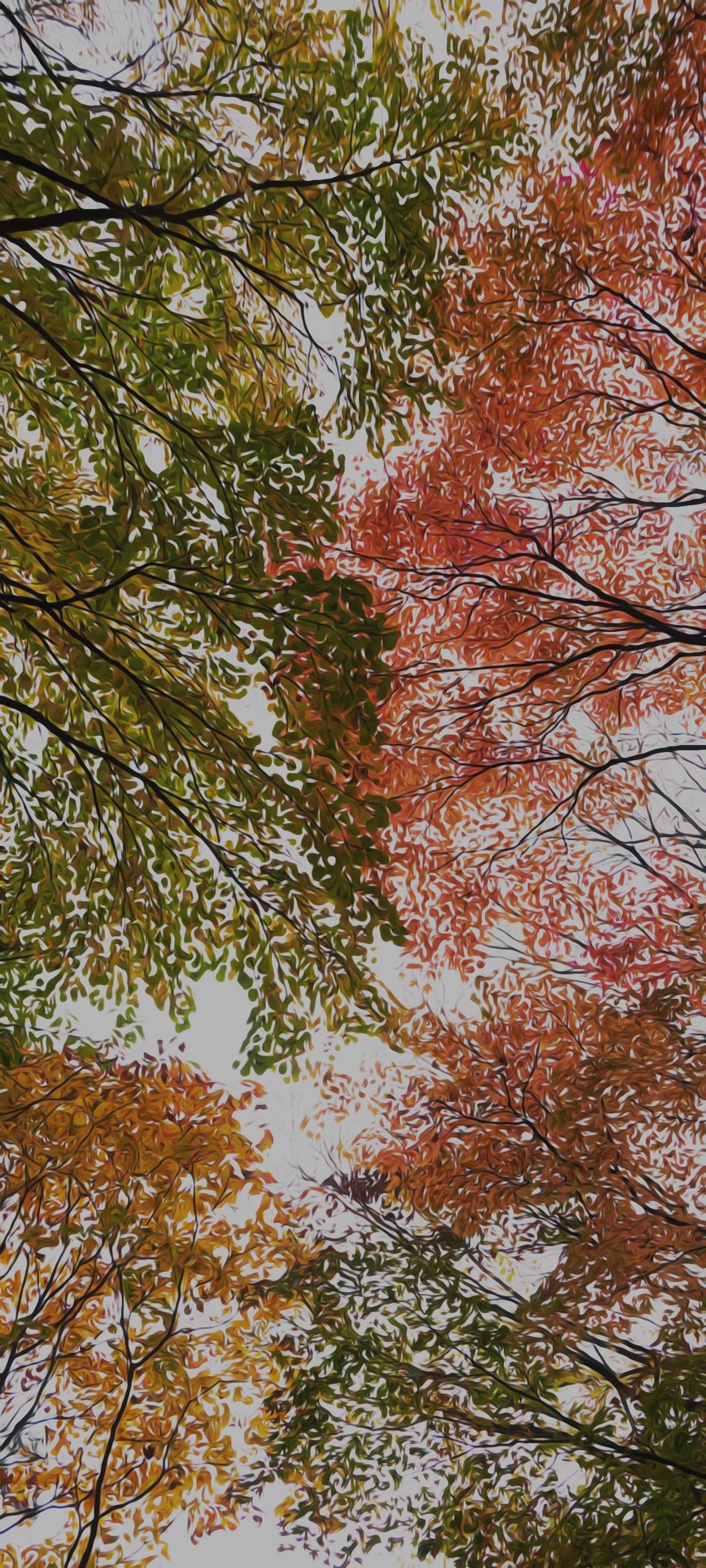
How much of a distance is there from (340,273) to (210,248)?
70 centimetres

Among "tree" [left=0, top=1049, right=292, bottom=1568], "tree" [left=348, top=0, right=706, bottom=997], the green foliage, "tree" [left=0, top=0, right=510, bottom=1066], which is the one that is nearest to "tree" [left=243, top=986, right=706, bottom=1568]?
the green foliage

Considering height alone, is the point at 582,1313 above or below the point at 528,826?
below

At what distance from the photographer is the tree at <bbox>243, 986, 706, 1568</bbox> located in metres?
4.96

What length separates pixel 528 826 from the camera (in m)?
6.39

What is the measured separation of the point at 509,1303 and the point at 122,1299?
7.09ft

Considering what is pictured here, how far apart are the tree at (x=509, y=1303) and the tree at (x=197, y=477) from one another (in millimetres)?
1688

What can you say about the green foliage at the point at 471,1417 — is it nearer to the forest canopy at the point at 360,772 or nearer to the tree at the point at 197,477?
the forest canopy at the point at 360,772

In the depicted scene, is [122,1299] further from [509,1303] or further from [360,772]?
[360,772]

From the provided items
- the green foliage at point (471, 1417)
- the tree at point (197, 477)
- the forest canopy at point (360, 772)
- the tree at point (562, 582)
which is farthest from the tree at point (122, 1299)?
the tree at point (562, 582)

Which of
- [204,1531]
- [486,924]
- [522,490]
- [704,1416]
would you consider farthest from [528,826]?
[204,1531]

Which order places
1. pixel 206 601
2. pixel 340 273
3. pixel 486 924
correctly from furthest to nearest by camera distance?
pixel 486 924 < pixel 340 273 < pixel 206 601

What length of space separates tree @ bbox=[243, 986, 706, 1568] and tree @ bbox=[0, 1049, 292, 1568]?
348mm

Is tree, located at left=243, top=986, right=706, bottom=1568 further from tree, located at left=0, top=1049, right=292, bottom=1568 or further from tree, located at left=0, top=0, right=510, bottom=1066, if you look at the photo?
tree, located at left=0, top=0, right=510, bottom=1066

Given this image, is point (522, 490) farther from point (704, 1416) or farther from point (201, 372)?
point (704, 1416)
